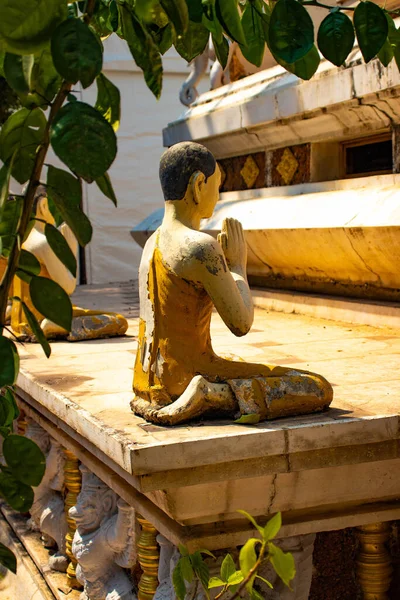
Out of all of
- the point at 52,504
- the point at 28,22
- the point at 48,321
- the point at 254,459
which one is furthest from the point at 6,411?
the point at 48,321

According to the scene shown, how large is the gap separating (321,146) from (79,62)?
532 centimetres

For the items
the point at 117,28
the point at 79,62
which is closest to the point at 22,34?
the point at 79,62

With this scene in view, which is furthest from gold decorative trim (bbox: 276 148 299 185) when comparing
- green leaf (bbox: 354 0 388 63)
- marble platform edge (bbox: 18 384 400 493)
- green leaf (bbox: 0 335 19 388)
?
green leaf (bbox: 0 335 19 388)

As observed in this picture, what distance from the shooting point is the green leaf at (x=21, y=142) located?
116 cm

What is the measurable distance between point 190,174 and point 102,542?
1.65 meters

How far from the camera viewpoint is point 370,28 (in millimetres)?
1355

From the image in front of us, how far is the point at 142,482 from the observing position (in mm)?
2662

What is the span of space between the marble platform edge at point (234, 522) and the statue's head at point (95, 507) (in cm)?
47

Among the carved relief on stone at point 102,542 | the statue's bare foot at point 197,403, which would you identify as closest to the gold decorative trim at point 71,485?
the carved relief on stone at point 102,542

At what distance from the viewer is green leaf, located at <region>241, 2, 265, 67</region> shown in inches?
57.6

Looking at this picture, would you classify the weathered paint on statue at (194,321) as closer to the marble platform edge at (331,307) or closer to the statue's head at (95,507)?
the statue's head at (95,507)

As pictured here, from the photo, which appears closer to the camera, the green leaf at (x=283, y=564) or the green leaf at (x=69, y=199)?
the green leaf at (x=69, y=199)

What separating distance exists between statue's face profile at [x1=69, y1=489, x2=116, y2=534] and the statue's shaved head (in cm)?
146

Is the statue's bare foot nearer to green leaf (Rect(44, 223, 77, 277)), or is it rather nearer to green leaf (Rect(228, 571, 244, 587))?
green leaf (Rect(228, 571, 244, 587))
